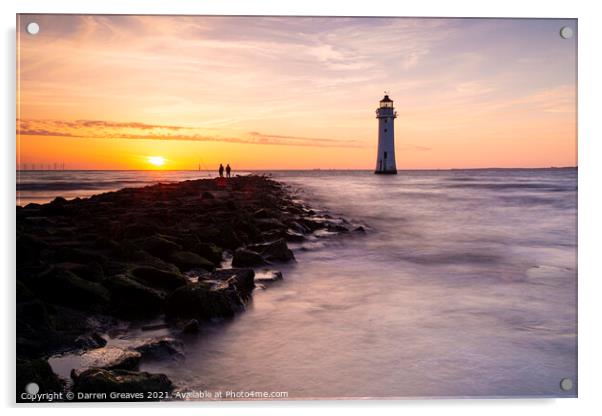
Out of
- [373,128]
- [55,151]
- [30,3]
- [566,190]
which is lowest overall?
[566,190]

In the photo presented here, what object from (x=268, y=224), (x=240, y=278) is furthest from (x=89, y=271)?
(x=268, y=224)

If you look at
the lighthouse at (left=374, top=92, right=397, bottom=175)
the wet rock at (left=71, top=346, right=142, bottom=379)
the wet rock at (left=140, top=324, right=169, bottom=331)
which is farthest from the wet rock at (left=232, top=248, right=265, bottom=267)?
the wet rock at (left=71, top=346, right=142, bottom=379)

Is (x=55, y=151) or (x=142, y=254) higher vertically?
(x=55, y=151)

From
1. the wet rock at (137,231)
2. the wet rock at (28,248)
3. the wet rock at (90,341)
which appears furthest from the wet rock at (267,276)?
the wet rock at (28,248)

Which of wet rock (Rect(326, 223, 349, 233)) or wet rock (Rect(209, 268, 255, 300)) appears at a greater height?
wet rock (Rect(326, 223, 349, 233))

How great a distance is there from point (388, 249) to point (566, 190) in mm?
2408

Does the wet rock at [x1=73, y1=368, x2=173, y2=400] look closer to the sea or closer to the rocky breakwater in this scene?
the rocky breakwater

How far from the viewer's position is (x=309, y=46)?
406cm

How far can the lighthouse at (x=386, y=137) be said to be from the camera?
4750mm

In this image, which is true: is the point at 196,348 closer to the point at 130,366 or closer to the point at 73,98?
the point at 130,366

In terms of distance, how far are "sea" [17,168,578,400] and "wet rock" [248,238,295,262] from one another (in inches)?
7.3

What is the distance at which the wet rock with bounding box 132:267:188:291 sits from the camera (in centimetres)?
409

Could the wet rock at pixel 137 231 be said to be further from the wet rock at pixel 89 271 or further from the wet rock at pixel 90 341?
the wet rock at pixel 90 341

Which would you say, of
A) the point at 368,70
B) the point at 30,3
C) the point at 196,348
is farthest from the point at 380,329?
the point at 30,3
